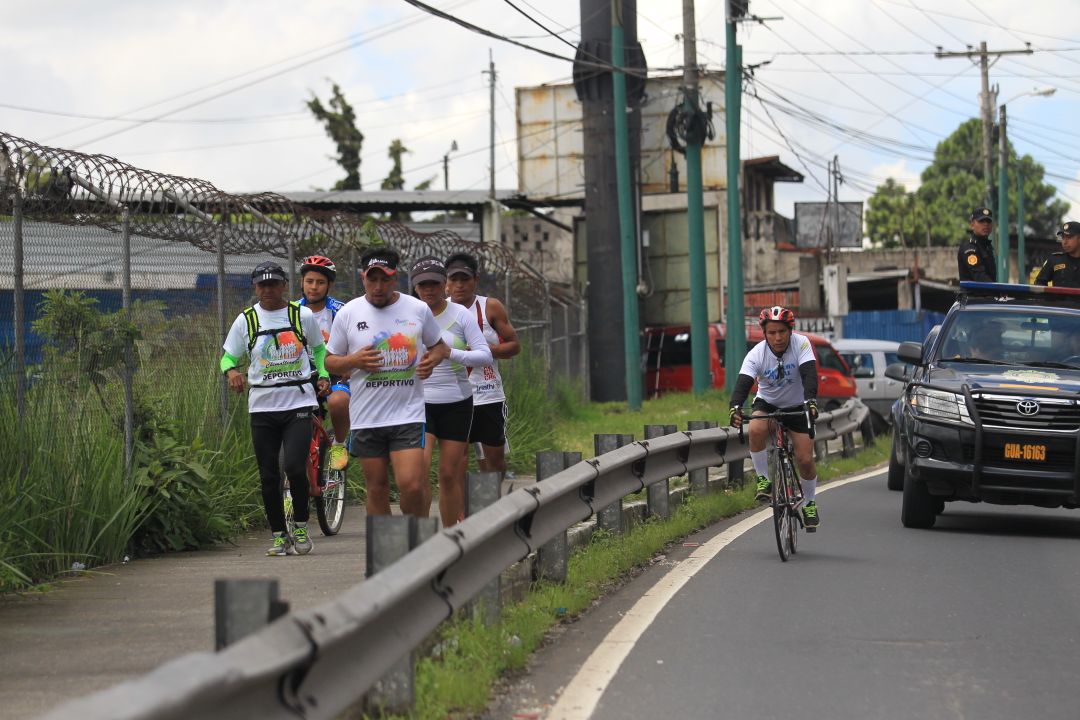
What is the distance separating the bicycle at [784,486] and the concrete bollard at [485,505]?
3601 millimetres

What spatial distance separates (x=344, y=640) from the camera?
464 cm

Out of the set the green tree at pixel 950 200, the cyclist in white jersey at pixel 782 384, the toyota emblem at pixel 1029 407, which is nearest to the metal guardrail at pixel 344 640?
the cyclist in white jersey at pixel 782 384

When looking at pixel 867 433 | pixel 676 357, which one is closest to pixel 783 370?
pixel 867 433

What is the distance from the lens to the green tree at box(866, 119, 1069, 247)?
102938 mm

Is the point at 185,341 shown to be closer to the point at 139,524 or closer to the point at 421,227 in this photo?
the point at 139,524

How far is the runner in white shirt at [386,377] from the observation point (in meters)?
9.02

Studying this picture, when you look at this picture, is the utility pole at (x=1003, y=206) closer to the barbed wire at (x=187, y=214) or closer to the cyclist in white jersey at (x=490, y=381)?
the barbed wire at (x=187, y=214)

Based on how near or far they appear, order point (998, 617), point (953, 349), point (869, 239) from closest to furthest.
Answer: point (998, 617) → point (953, 349) → point (869, 239)

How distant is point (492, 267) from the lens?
20.5 m

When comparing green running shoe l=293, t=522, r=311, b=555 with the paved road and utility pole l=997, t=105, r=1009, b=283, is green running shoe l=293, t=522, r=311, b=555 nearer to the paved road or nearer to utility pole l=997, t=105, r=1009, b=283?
the paved road

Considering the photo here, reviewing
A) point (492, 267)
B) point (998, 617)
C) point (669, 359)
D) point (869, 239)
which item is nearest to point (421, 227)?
point (669, 359)

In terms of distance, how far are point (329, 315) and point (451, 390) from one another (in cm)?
167

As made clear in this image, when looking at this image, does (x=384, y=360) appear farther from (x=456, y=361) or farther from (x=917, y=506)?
(x=917, y=506)

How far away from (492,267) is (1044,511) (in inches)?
301
